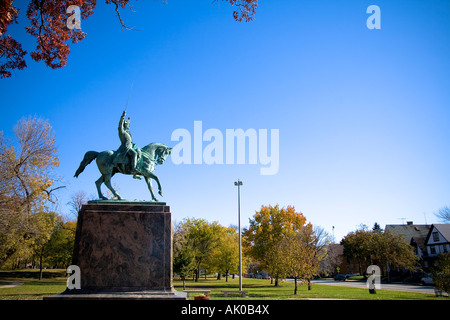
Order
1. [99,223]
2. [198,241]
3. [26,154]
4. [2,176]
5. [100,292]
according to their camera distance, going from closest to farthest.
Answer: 1. [100,292]
2. [99,223]
3. [2,176]
4. [26,154]
5. [198,241]

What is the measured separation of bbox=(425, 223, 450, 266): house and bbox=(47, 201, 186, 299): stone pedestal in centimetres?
5689

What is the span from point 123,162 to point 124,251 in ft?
10.2

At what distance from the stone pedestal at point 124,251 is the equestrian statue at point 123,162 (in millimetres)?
1253

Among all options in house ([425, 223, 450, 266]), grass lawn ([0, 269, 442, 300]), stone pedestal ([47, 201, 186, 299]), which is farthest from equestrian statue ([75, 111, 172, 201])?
house ([425, 223, 450, 266])

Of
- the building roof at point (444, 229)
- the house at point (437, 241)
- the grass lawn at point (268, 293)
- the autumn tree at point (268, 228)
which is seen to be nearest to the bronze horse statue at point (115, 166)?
the grass lawn at point (268, 293)

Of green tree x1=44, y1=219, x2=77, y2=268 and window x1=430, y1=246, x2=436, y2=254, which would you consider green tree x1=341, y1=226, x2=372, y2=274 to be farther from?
green tree x1=44, y1=219, x2=77, y2=268

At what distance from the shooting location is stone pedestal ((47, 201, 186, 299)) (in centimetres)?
809

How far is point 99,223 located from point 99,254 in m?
0.87

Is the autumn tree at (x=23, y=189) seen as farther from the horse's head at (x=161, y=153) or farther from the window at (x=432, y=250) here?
the window at (x=432, y=250)

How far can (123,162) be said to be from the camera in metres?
9.98

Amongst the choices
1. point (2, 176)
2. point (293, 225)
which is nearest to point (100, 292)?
point (2, 176)

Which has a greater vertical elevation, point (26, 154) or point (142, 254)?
point (26, 154)
